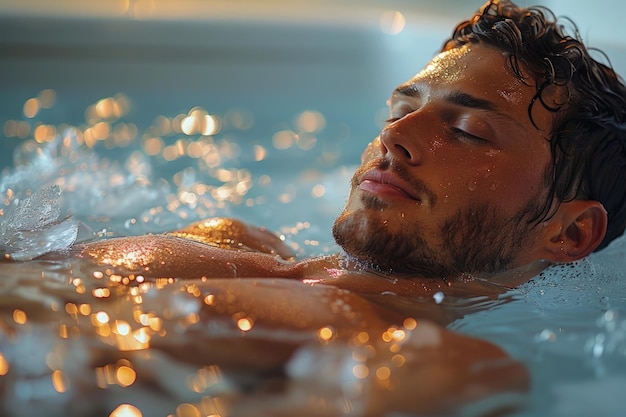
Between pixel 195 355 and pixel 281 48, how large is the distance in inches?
86.9

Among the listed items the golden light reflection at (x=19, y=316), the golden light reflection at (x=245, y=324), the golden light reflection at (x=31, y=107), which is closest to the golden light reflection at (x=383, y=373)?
the golden light reflection at (x=245, y=324)

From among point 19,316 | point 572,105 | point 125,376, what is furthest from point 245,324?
point 572,105

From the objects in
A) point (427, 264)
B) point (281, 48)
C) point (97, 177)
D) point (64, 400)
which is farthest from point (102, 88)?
point (64, 400)

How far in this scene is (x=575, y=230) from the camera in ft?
3.88

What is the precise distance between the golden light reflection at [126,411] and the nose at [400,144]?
0.49m

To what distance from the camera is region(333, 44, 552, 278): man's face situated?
1.08 metres

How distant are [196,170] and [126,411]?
4.62 feet

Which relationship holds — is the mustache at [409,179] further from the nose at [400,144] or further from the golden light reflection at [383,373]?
the golden light reflection at [383,373]

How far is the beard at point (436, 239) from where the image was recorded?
1084 millimetres

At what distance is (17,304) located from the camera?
88 cm

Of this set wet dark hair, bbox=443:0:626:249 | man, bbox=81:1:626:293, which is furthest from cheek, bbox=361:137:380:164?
wet dark hair, bbox=443:0:626:249

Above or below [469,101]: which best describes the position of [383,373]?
below

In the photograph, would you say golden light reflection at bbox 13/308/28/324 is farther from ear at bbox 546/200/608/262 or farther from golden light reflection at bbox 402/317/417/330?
ear at bbox 546/200/608/262

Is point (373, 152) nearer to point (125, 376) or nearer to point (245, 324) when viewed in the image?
point (245, 324)
